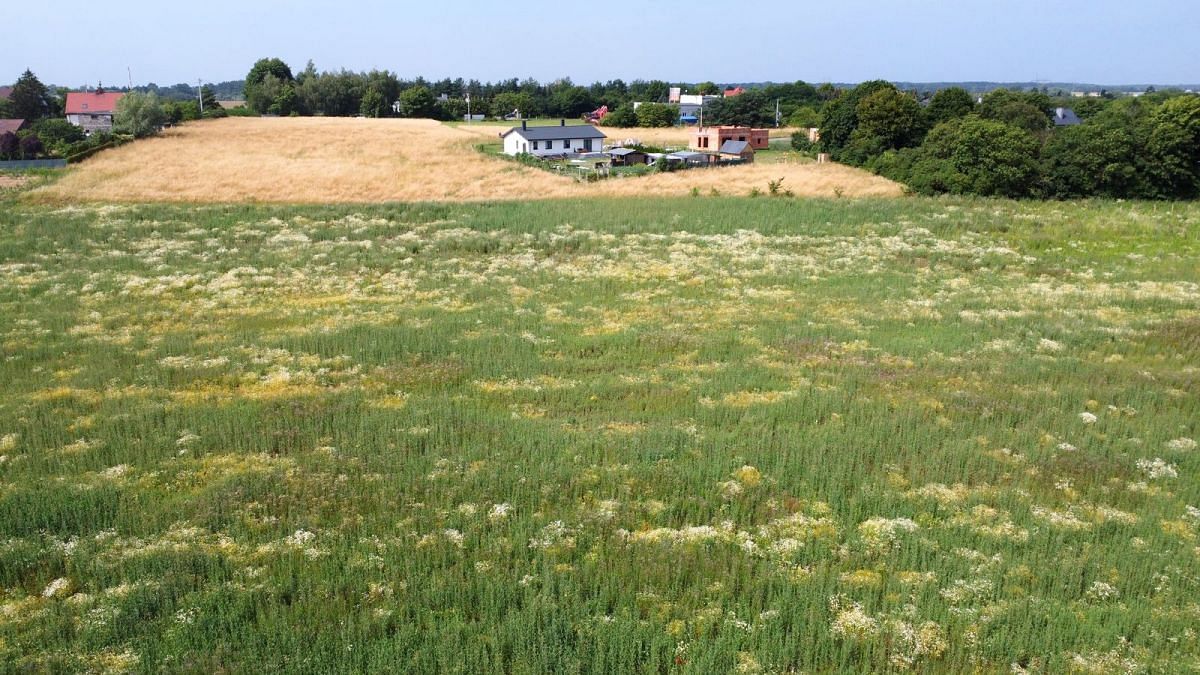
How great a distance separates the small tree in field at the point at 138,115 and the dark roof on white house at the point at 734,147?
56.4 m

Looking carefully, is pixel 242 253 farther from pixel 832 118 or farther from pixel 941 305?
pixel 832 118

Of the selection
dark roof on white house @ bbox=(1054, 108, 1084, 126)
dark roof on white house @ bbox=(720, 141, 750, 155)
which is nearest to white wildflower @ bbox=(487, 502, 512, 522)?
dark roof on white house @ bbox=(720, 141, 750, 155)

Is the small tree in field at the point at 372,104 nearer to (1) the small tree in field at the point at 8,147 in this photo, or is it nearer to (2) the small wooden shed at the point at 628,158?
(1) the small tree in field at the point at 8,147

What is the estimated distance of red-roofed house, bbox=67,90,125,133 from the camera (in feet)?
394

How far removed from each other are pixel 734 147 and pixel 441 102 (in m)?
72.5

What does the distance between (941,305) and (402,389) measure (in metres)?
18.8

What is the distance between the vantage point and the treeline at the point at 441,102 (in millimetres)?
124125

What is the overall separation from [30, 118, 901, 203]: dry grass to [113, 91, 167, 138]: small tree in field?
1.85m

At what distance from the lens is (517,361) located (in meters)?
22.2

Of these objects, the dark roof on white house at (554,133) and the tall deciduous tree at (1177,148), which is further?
the dark roof on white house at (554,133)

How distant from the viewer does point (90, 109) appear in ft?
401

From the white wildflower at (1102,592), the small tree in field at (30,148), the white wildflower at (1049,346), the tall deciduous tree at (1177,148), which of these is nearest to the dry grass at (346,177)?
the small tree in field at (30,148)

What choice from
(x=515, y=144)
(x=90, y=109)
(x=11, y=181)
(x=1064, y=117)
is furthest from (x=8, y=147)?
(x=1064, y=117)

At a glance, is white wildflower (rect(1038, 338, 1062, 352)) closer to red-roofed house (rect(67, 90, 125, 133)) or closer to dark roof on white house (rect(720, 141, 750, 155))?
dark roof on white house (rect(720, 141, 750, 155))
